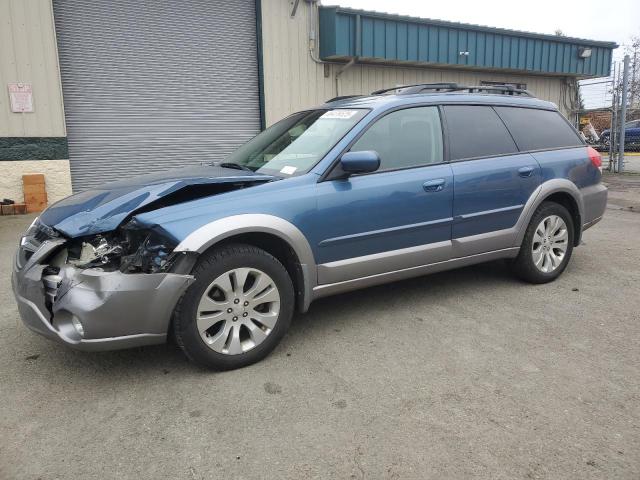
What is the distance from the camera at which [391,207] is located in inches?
146

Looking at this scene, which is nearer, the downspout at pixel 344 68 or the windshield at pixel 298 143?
the windshield at pixel 298 143

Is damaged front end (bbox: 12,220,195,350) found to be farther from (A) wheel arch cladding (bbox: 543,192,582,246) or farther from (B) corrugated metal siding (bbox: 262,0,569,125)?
(B) corrugated metal siding (bbox: 262,0,569,125)

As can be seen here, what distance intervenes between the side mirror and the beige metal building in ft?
24.2

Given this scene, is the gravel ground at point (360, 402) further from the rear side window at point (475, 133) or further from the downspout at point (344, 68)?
the downspout at point (344, 68)

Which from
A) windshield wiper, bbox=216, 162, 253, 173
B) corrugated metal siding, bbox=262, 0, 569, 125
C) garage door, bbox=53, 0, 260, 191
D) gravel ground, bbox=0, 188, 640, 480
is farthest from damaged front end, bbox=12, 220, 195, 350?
corrugated metal siding, bbox=262, 0, 569, 125

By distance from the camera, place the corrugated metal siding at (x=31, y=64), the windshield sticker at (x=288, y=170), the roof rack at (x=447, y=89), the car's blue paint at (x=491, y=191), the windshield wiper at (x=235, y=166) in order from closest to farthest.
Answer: the windshield sticker at (x=288, y=170), the windshield wiper at (x=235, y=166), the car's blue paint at (x=491, y=191), the roof rack at (x=447, y=89), the corrugated metal siding at (x=31, y=64)

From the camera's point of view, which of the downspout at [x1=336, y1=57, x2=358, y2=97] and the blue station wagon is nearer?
the blue station wagon

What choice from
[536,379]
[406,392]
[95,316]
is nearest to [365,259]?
[406,392]

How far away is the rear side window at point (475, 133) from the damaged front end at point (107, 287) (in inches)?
94.6

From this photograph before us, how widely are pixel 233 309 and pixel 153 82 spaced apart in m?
8.19

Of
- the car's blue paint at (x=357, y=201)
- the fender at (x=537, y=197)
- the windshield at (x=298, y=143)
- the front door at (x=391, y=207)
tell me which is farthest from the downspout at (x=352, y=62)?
the front door at (x=391, y=207)

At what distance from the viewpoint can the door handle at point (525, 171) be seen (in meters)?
Answer: 4.43

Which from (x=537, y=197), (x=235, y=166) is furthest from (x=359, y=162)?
(x=537, y=197)

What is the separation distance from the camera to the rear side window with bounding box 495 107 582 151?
4617 mm
